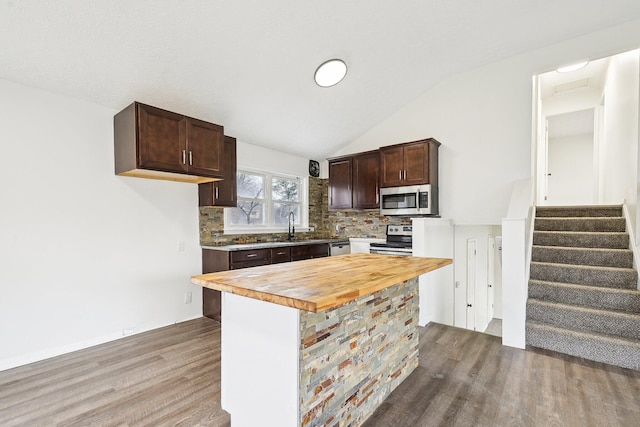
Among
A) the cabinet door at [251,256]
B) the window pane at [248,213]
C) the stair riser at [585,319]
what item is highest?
the window pane at [248,213]

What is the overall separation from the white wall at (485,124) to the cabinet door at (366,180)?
0.59 metres

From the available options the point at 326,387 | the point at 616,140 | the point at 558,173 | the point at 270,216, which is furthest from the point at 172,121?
the point at 558,173

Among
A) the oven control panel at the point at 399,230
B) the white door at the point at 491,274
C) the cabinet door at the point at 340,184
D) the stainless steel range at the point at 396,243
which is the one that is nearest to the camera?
the stainless steel range at the point at 396,243

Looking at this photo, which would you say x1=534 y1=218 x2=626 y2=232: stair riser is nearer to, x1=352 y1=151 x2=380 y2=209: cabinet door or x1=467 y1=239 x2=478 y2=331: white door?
x1=467 y1=239 x2=478 y2=331: white door

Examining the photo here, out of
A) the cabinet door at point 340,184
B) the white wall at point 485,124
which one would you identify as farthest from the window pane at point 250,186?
the white wall at point 485,124

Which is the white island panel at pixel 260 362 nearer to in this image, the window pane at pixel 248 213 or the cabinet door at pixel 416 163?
the window pane at pixel 248 213

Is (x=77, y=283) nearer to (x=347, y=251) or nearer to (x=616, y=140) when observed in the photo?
(x=347, y=251)

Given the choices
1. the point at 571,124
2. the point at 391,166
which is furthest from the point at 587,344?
the point at 571,124

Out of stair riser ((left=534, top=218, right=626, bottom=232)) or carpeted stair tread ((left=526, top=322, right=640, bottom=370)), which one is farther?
stair riser ((left=534, top=218, right=626, bottom=232))

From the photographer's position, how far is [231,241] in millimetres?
A: 4160

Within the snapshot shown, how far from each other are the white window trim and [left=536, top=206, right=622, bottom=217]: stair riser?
3.50m

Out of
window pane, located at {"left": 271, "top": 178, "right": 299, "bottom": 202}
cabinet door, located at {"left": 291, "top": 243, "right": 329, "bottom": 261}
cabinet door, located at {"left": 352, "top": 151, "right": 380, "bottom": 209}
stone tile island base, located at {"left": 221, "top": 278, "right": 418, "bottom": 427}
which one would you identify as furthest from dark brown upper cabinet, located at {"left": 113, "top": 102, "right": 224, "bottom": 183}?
cabinet door, located at {"left": 352, "top": 151, "right": 380, "bottom": 209}

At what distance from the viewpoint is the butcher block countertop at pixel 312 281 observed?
47.5 inches

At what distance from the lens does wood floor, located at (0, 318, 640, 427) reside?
1851 mm
